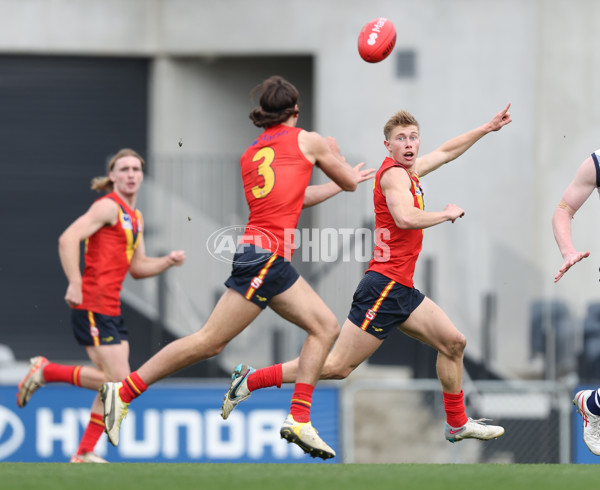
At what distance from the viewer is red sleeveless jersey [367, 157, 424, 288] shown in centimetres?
721

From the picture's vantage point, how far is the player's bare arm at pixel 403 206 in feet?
22.4

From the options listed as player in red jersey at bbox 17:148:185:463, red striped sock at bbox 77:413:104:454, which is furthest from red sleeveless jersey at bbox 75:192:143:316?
red striped sock at bbox 77:413:104:454

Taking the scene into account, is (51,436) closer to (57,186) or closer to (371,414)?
(371,414)

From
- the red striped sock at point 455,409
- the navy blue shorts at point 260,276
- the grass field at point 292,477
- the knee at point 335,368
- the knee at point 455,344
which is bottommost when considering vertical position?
the grass field at point 292,477

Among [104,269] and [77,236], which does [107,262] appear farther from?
[77,236]

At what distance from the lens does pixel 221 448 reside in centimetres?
1170

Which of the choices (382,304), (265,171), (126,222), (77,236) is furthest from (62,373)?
(382,304)

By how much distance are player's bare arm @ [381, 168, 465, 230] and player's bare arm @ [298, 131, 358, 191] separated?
23 cm

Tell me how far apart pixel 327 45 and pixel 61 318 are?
5.50m

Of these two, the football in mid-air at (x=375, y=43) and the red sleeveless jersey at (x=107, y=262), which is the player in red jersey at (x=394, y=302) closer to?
the football in mid-air at (x=375, y=43)

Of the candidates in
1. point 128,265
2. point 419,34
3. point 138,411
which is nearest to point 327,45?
point 419,34

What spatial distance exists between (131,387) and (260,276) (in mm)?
1162

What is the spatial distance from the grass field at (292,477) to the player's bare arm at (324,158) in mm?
1736

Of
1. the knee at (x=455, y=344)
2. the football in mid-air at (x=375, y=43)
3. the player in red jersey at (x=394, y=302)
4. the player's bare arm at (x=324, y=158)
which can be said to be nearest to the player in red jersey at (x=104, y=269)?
the player in red jersey at (x=394, y=302)
